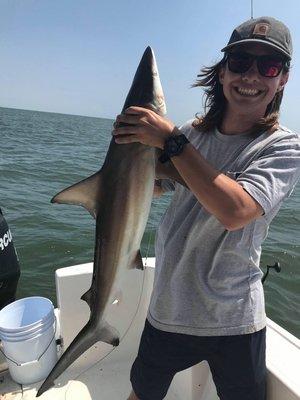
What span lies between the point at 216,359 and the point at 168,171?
1.21 m

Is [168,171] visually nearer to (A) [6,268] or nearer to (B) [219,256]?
(B) [219,256]

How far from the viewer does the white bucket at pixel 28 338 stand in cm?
369

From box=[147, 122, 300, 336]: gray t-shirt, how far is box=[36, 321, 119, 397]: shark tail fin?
0.36m

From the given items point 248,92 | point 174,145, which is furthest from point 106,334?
point 248,92

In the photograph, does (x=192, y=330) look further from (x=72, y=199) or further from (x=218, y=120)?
(x=218, y=120)

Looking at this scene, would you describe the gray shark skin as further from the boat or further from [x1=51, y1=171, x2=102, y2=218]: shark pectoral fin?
the boat

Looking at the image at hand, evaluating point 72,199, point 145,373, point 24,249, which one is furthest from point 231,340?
point 24,249

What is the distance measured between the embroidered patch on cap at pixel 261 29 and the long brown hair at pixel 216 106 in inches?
9.0

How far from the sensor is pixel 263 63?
7.47ft

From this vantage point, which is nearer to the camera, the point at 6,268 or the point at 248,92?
the point at 248,92

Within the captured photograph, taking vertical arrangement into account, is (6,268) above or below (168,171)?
below

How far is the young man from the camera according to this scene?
6.78 feet

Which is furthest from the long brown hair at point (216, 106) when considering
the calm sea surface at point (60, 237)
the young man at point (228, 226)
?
the calm sea surface at point (60, 237)

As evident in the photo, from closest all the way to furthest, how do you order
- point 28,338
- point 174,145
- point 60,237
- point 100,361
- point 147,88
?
point 174,145
point 147,88
point 28,338
point 100,361
point 60,237
